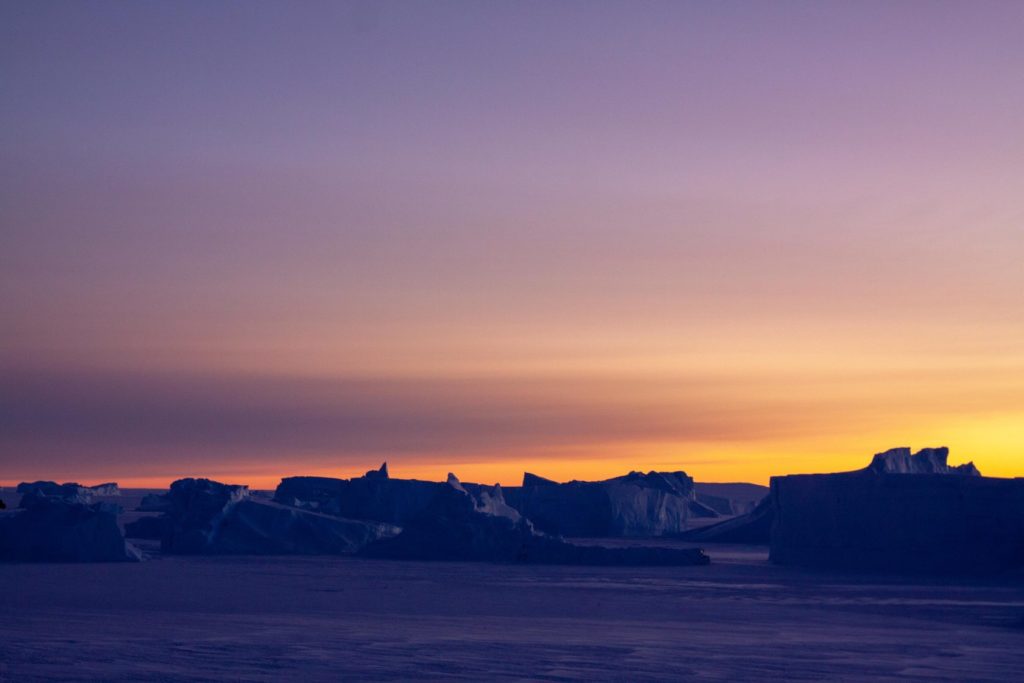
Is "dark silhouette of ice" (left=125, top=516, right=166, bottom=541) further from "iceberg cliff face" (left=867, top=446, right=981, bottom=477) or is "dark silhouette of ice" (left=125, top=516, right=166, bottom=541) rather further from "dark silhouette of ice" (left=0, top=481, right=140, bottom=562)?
"iceberg cliff face" (left=867, top=446, right=981, bottom=477)

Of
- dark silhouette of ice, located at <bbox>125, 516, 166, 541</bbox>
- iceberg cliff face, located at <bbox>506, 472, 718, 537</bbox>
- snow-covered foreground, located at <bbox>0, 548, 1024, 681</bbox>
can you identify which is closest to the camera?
snow-covered foreground, located at <bbox>0, 548, 1024, 681</bbox>

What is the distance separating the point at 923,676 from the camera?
36.5 feet

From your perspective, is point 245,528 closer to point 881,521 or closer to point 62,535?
point 62,535

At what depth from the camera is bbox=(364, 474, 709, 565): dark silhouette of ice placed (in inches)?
1088

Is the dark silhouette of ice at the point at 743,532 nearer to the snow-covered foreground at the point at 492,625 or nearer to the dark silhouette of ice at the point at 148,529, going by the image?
the dark silhouette of ice at the point at 148,529

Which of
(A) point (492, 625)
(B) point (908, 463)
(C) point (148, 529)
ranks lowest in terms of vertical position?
(A) point (492, 625)

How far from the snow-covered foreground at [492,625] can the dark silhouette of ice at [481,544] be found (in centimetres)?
337

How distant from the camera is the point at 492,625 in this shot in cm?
1480

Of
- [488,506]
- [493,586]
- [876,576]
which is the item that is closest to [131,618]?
[493,586]

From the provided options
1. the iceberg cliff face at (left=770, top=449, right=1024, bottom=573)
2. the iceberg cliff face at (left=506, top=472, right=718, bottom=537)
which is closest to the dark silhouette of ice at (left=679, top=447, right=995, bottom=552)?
the iceberg cliff face at (left=770, top=449, right=1024, bottom=573)

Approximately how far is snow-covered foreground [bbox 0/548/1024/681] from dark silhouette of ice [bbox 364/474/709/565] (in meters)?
3.37

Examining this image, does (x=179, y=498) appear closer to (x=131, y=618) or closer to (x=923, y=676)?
(x=131, y=618)

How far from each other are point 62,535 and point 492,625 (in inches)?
548

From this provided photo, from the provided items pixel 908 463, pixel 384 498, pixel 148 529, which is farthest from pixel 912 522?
pixel 148 529
